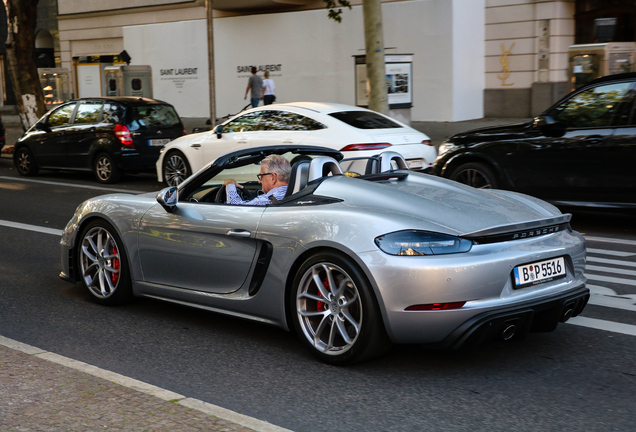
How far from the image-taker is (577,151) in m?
8.73

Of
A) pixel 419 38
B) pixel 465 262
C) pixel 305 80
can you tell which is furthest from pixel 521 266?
pixel 305 80

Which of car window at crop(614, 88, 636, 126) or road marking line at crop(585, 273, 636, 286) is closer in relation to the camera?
road marking line at crop(585, 273, 636, 286)

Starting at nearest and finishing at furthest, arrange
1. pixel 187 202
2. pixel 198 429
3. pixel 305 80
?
pixel 198 429, pixel 187 202, pixel 305 80

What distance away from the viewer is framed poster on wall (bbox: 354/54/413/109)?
18.6 m

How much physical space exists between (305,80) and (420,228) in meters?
22.1

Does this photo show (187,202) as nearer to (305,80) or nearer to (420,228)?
(420,228)

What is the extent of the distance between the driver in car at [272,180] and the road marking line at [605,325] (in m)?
2.16

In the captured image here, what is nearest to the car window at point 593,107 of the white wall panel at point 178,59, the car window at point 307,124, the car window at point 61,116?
the car window at point 307,124

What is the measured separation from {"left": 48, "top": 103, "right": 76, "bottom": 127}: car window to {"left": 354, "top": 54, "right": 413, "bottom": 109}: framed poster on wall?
6964 mm

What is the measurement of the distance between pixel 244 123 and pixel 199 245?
7.66 metres

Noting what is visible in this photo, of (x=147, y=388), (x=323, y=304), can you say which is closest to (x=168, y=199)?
(x=323, y=304)

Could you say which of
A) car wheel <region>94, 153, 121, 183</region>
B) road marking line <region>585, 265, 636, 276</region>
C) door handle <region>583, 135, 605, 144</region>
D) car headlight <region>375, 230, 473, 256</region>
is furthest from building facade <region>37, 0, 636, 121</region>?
car headlight <region>375, 230, 473, 256</region>

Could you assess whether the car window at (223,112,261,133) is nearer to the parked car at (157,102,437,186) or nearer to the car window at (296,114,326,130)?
the parked car at (157,102,437,186)

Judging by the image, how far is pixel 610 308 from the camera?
5.61 metres
